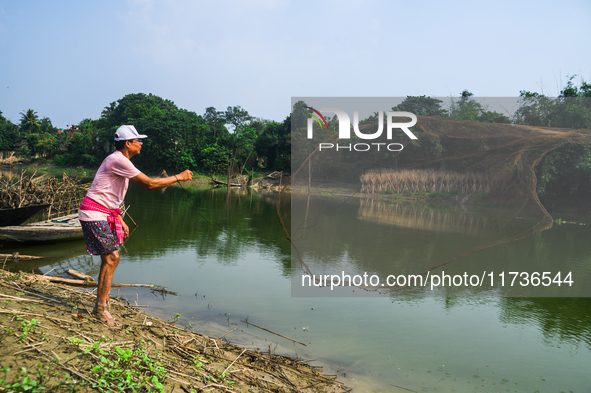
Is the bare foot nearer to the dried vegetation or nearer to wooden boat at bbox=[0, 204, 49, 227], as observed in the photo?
wooden boat at bbox=[0, 204, 49, 227]

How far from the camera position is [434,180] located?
7680 millimetres

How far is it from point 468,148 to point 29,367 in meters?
6.42

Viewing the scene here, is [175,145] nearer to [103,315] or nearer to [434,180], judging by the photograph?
[434,180]

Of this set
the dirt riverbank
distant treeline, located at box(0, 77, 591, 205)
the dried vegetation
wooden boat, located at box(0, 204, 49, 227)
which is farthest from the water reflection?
distant treeline, located at box(0, 77, 591, 205)

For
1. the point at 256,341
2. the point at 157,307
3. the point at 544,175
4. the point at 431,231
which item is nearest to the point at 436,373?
the point at 256,341

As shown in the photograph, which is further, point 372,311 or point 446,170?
point 446,170

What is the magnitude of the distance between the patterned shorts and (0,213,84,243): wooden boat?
633 centimetres

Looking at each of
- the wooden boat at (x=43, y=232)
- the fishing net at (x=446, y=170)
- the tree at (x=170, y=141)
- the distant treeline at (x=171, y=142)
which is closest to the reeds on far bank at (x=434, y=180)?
the fishing net at (x=446, y=170)

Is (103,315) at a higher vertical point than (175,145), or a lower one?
lower

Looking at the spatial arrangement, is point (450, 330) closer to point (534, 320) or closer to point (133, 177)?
point (534, 320)

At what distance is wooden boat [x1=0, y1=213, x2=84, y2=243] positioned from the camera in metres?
7.95

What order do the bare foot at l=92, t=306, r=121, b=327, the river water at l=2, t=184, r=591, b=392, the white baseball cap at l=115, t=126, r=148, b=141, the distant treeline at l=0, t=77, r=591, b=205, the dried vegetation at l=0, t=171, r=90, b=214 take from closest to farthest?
the bare foot at l=92, t=306, r=121, b=327, the white baseball cap at l=115, t=126, r=148, b=141, the river water at l=2, t=184, r=591, b=392, the dried vegetation at l=0, t=171, r=90, b=214, the distant treeline at l=0, t=77, r=591, b=205

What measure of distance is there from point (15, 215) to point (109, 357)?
7835 mm

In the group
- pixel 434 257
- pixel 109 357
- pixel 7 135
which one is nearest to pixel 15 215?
pixel 109 357
